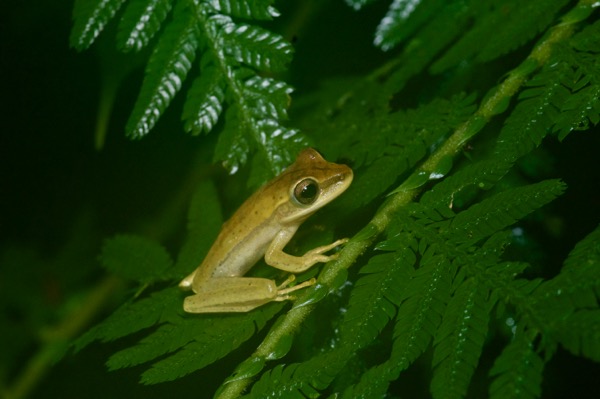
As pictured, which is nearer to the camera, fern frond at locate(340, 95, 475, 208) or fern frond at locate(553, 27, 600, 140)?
fern frond at locate(553, 27, 600, 140)

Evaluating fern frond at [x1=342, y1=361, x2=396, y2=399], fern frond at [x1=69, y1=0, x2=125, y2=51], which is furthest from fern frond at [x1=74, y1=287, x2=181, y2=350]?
fern frond at [x1=69, y1=0, x2=125, y2=51]

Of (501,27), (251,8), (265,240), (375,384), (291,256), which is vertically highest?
(251,8)

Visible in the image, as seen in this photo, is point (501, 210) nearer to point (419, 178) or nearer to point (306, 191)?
point (419, 178)

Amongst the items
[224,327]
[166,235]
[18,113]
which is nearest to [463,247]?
[224,327]

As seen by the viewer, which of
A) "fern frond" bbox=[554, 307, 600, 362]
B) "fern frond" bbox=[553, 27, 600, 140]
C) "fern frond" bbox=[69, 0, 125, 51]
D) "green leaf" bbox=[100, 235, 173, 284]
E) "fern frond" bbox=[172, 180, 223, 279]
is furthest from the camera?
"fern frond" bbox=[172, 180, 223, 279]

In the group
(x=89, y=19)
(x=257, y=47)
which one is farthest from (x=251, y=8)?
(x=89, y=19)

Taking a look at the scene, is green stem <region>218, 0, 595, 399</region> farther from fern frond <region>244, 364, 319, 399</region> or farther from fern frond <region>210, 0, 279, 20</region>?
fern frond <region>210, 0, 279, 20</region>

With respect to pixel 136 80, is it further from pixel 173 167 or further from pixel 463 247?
pixel 463 247
